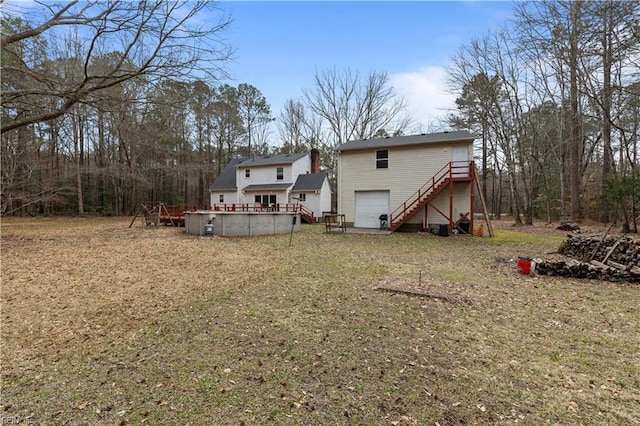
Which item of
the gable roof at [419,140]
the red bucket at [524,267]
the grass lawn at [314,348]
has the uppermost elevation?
the gable roof at [419,140]

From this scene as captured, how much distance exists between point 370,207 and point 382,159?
2761 millimetres

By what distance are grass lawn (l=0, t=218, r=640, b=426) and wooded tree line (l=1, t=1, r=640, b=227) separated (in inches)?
287

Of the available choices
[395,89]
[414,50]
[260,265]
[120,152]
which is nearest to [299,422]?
[260,265]

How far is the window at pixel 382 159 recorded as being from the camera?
1678cm

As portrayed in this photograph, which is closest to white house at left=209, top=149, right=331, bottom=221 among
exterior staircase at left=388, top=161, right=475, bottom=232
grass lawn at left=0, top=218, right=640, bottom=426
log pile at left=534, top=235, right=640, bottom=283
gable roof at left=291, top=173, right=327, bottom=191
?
gable roof at left=291, top=173, right=327, bottom=191

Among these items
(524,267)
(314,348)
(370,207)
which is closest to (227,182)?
(370,207)

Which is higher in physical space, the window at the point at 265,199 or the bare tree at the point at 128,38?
the bare tree at the point at 128,38

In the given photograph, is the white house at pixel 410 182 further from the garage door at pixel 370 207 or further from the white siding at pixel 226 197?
the white siding at pixel 226 197

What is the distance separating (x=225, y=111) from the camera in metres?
33.2

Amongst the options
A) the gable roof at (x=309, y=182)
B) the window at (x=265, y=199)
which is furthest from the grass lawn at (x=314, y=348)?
the window at (x=265, y=199)

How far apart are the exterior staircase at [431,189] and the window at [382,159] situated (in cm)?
227

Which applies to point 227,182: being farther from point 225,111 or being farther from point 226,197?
point 225,111

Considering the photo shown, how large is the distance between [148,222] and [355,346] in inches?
737

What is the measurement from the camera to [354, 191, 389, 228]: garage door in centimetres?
1692
